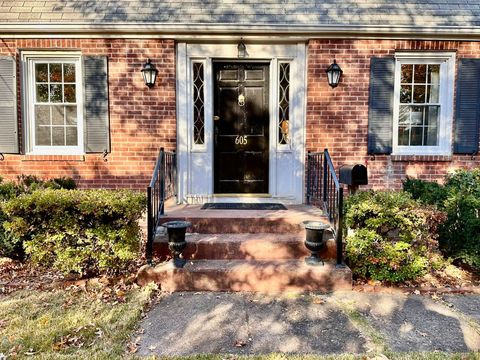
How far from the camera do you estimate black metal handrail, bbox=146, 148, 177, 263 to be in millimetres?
4293

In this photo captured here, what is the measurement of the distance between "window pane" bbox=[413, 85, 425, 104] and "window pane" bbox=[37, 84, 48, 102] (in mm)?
6174

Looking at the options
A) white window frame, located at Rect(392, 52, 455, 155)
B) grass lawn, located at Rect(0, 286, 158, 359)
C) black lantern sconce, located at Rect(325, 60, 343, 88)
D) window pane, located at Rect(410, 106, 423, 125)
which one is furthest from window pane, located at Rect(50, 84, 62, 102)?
window pane, located at Rect(410, 106, 423, 125)

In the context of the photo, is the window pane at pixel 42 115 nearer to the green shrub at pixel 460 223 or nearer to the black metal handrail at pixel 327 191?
the black metal handrail at pixel 327 191

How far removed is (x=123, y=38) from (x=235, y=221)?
3499 mm

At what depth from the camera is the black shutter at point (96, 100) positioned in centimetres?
593

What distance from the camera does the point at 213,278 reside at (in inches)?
161

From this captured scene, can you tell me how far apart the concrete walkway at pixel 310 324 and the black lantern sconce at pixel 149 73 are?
343cm

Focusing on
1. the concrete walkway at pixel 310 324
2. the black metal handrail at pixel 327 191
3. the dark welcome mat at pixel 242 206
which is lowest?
the concrete walkway at pixel 310 324

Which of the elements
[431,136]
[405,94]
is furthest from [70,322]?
[431,136]

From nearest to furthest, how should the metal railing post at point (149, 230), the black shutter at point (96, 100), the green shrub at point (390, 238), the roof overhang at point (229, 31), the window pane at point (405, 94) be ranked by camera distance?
the green shrub at point (390, 238), the metal railing post at point (149, 230), the roof overhang at point (229, 31), the black shutter at point (96, 100), the window pane at point (405, 94)

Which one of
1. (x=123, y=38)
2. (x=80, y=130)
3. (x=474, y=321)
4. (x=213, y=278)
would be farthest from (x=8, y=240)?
(x=474, y=321)

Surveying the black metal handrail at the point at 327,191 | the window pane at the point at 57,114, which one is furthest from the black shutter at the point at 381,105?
the window pane at the point at 57,114

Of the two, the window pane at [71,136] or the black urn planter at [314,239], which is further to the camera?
the window pane at [71,136]

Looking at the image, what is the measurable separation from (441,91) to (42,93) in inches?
262
